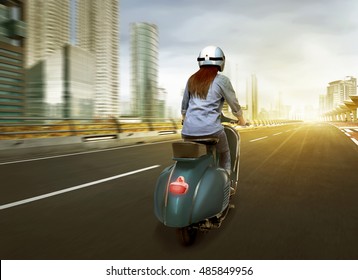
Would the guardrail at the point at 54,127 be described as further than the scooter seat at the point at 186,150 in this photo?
Yes

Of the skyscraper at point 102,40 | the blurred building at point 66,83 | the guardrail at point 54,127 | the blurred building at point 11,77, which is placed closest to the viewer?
the guardrail at point 54,127

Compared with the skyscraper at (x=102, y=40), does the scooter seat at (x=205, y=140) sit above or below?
below

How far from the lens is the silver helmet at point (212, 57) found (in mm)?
3240

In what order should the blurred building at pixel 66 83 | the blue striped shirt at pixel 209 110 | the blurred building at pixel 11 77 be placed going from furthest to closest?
the blurred building at pixel 66 83
the blurred building at pixel 11 77
the blue striped shirt at pixel 209 110

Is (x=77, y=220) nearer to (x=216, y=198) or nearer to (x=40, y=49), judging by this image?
(x=216, y=198)

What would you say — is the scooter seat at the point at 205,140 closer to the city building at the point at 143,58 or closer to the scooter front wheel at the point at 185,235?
the scooter front wheel at the point at 185,235

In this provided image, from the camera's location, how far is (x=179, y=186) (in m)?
2.70

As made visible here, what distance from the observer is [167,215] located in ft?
8.79

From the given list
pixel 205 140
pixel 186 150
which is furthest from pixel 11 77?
pixel 186 150

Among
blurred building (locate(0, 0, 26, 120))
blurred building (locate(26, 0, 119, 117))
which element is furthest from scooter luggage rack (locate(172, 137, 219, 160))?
blurred building (locate(26, 0, 119, 117))

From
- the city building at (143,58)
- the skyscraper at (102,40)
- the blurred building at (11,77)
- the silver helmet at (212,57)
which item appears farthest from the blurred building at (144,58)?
the silver helmet at (212,57)

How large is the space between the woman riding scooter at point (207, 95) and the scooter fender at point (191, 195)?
1.17ft

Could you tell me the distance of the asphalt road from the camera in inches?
106
